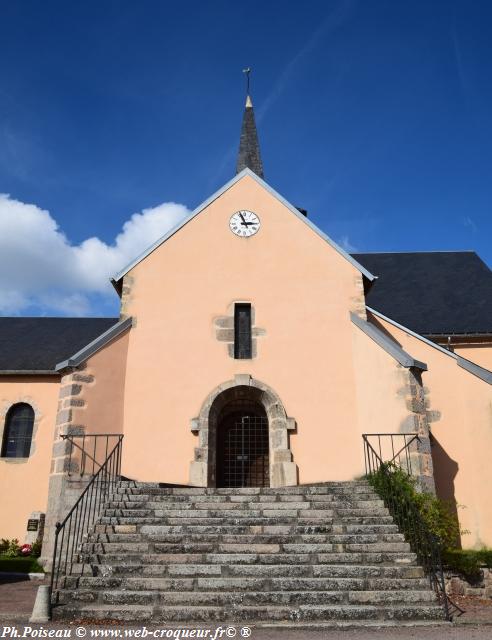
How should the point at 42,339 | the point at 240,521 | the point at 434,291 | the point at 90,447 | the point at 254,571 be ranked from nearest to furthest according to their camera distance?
the point at 254,571, the point at 240,521, the point at 90,447, the point at 42,339, the point at 434,291

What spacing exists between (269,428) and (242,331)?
7.65ft

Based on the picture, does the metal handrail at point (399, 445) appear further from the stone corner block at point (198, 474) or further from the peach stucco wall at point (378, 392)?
the stone corner block at point (198, 474)

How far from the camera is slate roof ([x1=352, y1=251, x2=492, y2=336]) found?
49.2ft

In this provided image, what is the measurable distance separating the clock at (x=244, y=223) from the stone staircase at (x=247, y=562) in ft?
21.1

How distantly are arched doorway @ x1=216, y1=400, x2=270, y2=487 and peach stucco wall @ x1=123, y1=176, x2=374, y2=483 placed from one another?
88 cm

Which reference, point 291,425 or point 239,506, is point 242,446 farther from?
point 239,506

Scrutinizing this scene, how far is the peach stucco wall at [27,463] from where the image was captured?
13242 mm

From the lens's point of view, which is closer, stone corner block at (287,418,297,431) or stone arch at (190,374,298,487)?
stone arch at (190,374,298,487)

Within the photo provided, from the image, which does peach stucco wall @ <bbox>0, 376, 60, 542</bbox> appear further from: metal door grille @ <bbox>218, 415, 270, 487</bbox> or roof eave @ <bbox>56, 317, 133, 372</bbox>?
metal door grille @ <bbox>218, 415, 270, 487</bbox>

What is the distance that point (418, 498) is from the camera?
28.8 ft

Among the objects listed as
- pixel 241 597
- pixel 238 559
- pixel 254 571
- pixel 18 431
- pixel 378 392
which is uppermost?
pixel 378 392

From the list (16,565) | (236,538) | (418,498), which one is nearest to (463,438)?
(418,498)

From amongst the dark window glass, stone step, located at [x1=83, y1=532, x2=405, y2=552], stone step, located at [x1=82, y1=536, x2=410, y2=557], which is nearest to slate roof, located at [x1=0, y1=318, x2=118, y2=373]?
the dark window glass

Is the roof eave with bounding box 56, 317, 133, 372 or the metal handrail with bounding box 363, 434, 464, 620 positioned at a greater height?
the roof eave with bounding box 56, 317, 133, 372
